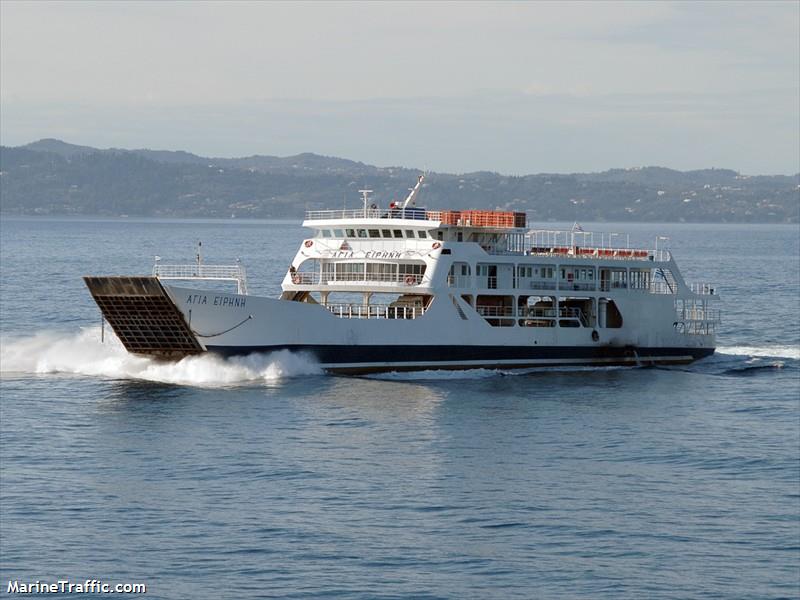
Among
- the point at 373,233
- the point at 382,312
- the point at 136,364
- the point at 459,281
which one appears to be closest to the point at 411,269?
the point at 459,281

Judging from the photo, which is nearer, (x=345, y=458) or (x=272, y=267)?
(x=345, y=458)

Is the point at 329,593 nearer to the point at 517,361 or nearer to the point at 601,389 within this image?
the point at 601,389

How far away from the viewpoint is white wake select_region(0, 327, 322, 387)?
51.0 meters

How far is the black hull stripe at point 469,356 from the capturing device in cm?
5259

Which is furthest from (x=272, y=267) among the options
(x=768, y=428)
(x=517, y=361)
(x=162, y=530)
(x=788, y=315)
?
(x=162, y=530)

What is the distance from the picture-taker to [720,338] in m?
72.9

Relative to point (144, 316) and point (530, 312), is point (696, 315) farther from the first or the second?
point (144, 316)

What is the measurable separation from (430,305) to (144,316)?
36.2 ft

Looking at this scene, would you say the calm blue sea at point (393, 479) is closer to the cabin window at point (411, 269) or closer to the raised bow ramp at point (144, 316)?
the raised bow ramp at point (144, 316)

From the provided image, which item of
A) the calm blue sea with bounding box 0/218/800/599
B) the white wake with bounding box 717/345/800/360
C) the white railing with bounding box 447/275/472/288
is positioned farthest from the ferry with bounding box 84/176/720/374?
the white wake with bounding box 717/345/800/360

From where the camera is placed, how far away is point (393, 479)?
36.0 meters

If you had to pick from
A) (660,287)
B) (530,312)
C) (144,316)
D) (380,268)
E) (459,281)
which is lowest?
(530,312)

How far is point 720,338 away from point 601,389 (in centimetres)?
2181

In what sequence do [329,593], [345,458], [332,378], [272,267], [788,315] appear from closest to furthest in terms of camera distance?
[329,593]
[345,458]
[332,378]
[788,315]
[272,267]
